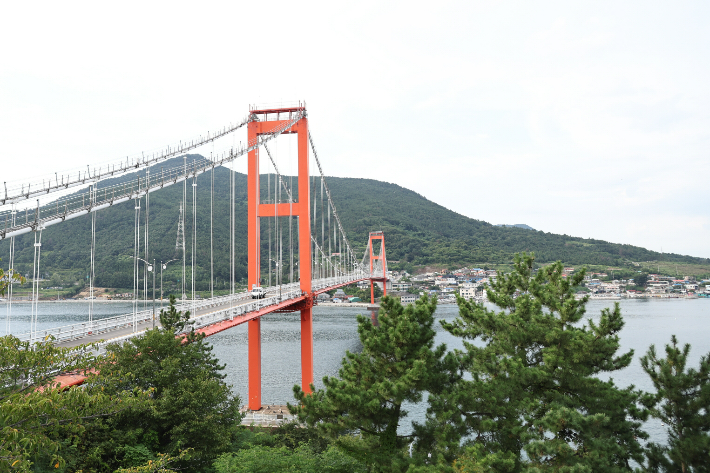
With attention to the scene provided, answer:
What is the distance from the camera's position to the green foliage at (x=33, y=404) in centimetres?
A: 453

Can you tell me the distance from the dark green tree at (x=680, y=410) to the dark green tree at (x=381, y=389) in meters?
4.03

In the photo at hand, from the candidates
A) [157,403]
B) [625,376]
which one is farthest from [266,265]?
[157,403]

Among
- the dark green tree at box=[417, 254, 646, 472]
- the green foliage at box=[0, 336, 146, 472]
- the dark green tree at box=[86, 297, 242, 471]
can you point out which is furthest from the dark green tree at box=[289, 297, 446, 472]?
the green foliage at box=[0, 336, 146, 472]

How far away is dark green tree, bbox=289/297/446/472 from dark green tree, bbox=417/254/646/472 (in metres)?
0.59

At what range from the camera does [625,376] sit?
95.0ft

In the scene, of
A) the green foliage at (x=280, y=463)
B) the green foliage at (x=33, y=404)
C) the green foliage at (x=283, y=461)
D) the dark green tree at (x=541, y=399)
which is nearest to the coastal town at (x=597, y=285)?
the green foliage at (x=283, y=461)

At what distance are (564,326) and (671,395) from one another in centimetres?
219

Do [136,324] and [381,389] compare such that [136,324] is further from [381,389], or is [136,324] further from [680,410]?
[680,410]

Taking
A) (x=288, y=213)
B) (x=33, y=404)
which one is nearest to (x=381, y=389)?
(x=33, y=404)

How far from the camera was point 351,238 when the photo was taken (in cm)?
11475

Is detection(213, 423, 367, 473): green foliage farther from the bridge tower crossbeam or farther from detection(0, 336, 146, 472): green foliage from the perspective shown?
the bridge tower crossbeam

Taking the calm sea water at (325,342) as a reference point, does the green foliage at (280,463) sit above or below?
above

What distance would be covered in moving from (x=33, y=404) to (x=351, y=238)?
110075 mm

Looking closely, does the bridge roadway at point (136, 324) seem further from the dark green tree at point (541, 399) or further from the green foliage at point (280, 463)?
the dark green tree at point (541, 399)
